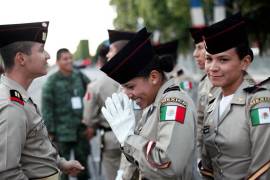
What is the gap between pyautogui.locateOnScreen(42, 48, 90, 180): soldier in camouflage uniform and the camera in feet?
23.8

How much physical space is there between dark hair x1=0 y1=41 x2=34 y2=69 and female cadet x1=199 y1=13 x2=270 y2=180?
4.21 feet

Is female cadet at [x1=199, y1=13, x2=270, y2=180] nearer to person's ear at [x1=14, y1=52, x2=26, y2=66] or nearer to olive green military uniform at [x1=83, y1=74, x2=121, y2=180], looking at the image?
person's ear at [x1=14, y1=52, x2=26, y2=66]

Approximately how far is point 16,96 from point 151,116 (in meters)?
0.92

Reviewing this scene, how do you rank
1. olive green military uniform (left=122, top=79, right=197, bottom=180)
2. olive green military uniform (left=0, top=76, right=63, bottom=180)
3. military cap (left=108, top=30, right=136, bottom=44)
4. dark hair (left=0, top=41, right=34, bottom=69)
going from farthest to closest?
military cap (left=108, top=30, right=136, bottom=44)
dark hair (left=0, top=41, right=34, bottom=69)
olive green military uniform (left=0, top=76, right=63, bottom=180)
olive green military uniform (left=122, top=79, right=197, bottom=180)

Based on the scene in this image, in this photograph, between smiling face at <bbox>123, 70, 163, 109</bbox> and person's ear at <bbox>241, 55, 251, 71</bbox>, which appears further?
person's ear at <bbox>241, 55, 251, 71</bbox>

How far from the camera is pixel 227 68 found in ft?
11.0

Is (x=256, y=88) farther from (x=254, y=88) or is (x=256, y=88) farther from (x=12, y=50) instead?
(x=12, y=50)

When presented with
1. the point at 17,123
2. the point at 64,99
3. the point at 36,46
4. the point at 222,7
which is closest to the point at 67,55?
the point at 64,99

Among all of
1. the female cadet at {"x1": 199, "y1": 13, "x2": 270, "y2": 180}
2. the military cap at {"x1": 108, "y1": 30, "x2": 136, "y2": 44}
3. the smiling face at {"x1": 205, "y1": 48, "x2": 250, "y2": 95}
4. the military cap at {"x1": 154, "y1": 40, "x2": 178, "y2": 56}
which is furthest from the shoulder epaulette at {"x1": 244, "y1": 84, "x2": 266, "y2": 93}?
the military cap at {"x1": 154, "y1": 40, "x2": 178, "y2": 56}

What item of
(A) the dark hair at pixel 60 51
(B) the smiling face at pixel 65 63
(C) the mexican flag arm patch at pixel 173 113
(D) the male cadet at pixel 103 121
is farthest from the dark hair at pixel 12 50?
(A) the dark hair at pixel 60 51

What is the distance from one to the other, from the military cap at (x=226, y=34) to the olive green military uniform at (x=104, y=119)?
2.83 meters

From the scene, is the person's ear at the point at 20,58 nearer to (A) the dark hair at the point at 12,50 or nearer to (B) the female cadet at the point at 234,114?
(A) the dark hair at the point at 12,50

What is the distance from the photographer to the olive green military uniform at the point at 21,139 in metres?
3.15

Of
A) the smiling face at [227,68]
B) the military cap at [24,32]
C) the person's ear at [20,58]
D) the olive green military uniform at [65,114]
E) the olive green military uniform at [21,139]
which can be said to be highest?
the military cap at [24,32]
